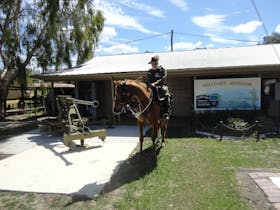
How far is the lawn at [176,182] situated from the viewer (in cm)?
394

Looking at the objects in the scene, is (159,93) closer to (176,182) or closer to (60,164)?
(176,182)

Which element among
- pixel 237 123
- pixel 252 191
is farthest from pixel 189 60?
pixel 252 191

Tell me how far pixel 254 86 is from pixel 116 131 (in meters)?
5.52

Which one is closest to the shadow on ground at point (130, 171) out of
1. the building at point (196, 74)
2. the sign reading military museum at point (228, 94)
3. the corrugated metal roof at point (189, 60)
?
the sign reading military museum at point (228, 94)

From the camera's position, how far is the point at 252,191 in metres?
4.19

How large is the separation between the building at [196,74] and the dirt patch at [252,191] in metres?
5.30

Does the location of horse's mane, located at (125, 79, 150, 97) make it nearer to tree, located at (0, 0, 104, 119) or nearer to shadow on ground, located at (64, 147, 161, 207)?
shadow on ground, located at (64, 147, 161, 207)

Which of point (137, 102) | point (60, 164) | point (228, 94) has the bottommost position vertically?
point (60, 164)

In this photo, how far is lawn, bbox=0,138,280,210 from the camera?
12.9ft

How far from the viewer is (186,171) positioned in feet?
17.0

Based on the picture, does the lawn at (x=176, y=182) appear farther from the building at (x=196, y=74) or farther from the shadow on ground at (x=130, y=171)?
the building at (x=196, y=74)

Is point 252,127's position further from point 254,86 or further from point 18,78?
point 18,78

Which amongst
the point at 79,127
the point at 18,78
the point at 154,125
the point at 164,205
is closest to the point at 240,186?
the point at 164,205

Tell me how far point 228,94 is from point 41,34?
35.3ft
